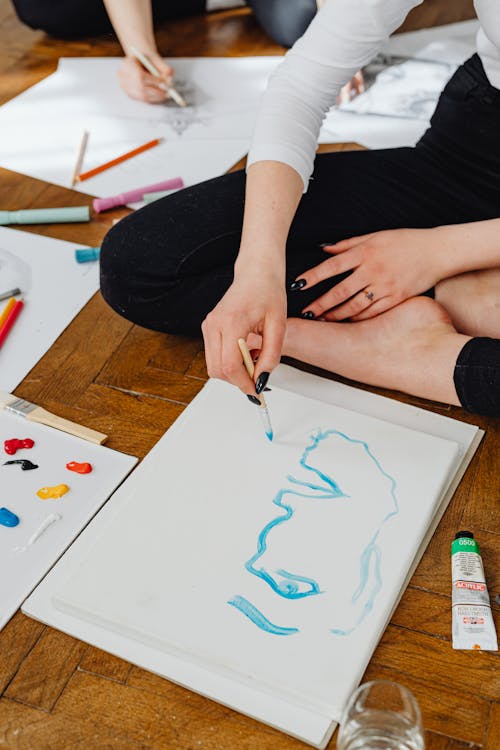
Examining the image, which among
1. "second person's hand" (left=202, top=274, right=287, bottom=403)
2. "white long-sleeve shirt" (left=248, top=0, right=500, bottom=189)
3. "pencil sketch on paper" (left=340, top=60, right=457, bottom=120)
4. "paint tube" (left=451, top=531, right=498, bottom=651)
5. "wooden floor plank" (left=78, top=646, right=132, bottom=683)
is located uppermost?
"white long-sleeve shirt" (left=248, top=0, right=500, bottom=189)

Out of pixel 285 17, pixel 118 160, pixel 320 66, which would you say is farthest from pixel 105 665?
pixel 285 17

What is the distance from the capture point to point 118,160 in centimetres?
155

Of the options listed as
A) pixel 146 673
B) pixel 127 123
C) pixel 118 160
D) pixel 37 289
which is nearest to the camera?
pixel 146 673

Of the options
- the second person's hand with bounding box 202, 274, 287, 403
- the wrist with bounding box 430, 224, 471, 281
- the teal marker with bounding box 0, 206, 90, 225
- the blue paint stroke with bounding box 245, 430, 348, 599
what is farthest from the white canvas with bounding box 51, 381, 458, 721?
the teal marker with bounding box 0, 206, 90, 225

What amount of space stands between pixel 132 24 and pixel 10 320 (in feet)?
2.66

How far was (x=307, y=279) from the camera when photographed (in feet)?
3.60

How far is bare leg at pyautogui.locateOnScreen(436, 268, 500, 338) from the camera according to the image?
1.10 metres

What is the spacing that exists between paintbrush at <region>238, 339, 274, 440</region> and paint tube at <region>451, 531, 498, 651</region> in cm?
24

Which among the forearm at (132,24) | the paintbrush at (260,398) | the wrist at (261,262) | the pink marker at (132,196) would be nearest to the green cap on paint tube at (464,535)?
the paintbrush at (260,398)

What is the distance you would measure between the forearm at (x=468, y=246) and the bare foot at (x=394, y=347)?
0.18ft

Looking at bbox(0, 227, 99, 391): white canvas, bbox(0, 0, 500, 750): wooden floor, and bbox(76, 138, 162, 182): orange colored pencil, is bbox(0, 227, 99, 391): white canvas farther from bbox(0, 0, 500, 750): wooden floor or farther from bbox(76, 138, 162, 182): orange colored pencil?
bbox(76, 138, 162, 182): orange colored pencil

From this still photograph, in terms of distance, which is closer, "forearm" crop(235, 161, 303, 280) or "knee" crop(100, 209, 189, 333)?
"forearm" crop(235, 161, 303, 280)

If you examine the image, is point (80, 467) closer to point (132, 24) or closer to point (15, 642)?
point (15, 642)

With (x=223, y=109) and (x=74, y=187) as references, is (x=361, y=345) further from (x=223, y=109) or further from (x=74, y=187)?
(x=223, y=109)
